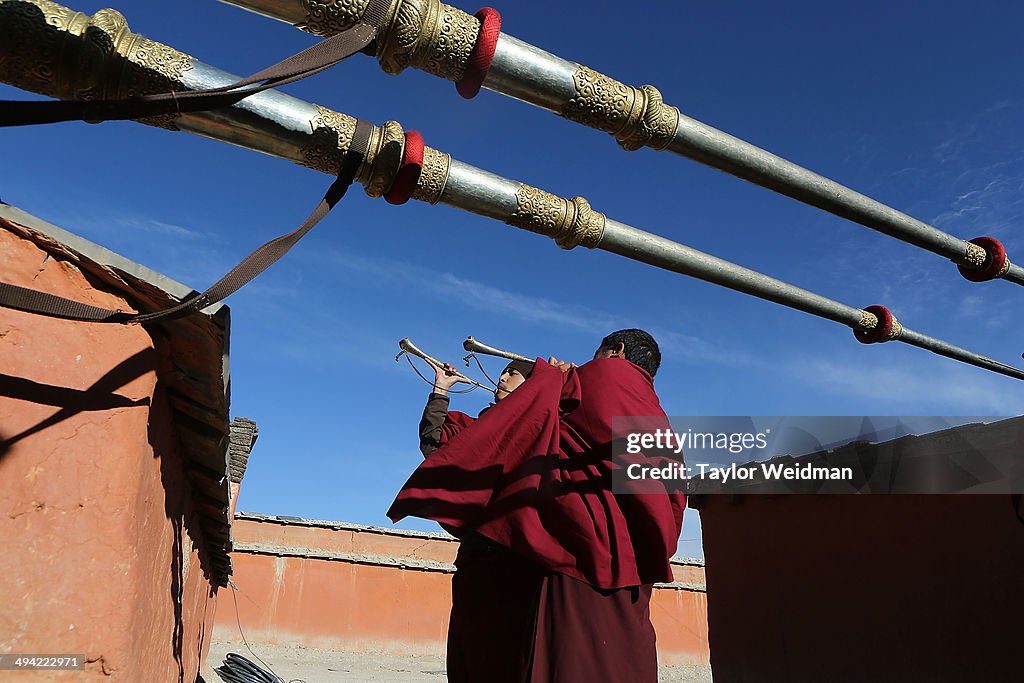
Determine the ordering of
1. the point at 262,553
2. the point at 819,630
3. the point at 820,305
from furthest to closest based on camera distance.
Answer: the point at 262,553 < the point at 819,630 < the point at 820,305

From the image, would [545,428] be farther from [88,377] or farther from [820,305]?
[88,377]

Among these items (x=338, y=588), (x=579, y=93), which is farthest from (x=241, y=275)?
(x=338, y=588)

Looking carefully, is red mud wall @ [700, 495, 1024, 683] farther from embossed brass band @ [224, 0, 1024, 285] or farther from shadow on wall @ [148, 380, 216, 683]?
shadow on wall @ [148, 380, 216, 683]

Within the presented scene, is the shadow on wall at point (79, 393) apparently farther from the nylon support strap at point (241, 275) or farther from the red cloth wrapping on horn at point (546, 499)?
the red cloth wrapping on horn at point (546, 499)

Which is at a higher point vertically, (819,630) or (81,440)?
(81,440)

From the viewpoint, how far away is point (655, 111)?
1.70 metres

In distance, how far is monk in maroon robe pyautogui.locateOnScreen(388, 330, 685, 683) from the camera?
6.52 feet

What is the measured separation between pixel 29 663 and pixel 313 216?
151 cm

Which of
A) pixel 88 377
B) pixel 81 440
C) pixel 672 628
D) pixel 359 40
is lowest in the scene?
pixel 672 628

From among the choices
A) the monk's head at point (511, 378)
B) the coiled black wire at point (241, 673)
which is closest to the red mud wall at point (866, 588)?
the monk's head at point (511, 378)

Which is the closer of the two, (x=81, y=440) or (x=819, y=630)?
(x=81, y=440)

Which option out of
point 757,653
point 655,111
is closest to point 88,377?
point 655,111

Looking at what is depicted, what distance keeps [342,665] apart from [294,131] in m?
12.8

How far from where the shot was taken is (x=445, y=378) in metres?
3.22
